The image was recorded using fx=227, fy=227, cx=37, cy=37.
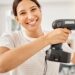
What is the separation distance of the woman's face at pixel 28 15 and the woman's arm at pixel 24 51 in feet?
0.67

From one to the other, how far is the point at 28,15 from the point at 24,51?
270 mm

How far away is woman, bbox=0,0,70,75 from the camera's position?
88 centimetres

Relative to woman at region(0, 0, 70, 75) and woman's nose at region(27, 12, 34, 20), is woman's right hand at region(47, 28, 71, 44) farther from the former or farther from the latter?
woman's nose at region(27, 12, 34, 20)

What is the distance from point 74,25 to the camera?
37.3 inches

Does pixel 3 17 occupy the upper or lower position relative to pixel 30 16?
lower

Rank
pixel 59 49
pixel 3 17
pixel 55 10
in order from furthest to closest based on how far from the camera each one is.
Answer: pixel 3 17 < pixel 55 10 < pixel 59 49

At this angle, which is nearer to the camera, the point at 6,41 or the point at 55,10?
the point at 6,41

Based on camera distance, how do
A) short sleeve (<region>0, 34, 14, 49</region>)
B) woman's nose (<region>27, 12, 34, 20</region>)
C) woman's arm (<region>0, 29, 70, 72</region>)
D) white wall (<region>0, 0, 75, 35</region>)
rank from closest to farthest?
woman's arm (<region>0, 29, 70, 72</region>), short sleeve (<region>0, 34, 14, 49</region>), woman's nose (<region>27, 12, 34, 20</region>), white wall (<region>0, 0, 75, 35</region>)

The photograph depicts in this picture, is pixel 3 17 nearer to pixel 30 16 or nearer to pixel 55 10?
pixel 55 10

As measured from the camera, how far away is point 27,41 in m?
1.11

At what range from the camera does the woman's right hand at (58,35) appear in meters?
0.91

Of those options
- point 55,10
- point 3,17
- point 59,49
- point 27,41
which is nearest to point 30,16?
point 27,41

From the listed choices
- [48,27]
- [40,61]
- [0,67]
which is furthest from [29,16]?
[48,27]

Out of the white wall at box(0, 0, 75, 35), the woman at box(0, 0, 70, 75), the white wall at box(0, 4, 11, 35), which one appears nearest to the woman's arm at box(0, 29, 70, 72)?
the woman at box(0, 0, 70, 75)
